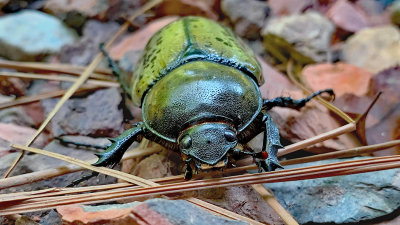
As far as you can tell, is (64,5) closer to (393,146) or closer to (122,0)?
(122,0)

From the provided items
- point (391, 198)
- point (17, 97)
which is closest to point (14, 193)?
point (17, 97)

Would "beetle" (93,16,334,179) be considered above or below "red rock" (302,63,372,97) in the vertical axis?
above

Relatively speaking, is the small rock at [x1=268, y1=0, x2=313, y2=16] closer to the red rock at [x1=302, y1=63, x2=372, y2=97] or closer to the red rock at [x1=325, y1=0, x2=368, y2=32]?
the red rock at [x1=325, y1=0, x2=368, y2=32]

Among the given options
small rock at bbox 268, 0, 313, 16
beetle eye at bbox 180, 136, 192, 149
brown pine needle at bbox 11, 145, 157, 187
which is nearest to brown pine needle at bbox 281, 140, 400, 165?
beetle eye at bbox 180, 136, 192, 149

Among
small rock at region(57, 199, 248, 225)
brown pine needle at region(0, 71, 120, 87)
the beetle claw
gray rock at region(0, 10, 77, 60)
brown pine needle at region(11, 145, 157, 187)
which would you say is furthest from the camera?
gray rock at region(0, 10, 77, 60)

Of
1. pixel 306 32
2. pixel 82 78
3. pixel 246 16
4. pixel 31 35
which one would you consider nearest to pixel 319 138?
pixel 306 32

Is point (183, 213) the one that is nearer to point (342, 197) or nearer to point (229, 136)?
point (229, 136)
